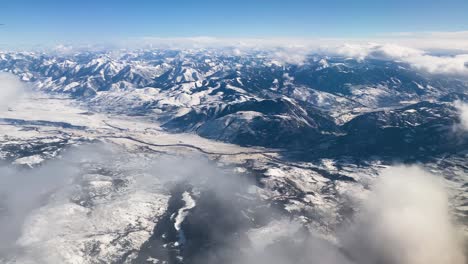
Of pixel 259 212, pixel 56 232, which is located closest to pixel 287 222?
pixel 259 212

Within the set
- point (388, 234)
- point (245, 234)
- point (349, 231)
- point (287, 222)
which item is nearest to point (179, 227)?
point (245, 234)

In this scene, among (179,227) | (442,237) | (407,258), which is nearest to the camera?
(407,258)

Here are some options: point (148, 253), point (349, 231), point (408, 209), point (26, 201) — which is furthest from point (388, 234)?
point (26, 201)

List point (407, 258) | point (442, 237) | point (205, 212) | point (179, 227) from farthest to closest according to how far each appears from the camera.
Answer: point (205, 212) < point (179, 227) < point (442, 237) < point (407, 258)

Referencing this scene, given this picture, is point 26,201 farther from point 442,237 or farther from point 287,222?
point 442,237

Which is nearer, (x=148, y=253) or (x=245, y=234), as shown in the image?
(x=148, y=253)

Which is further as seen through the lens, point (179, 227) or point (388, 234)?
point (179, 227)

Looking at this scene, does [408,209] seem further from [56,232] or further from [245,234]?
[56,232]
